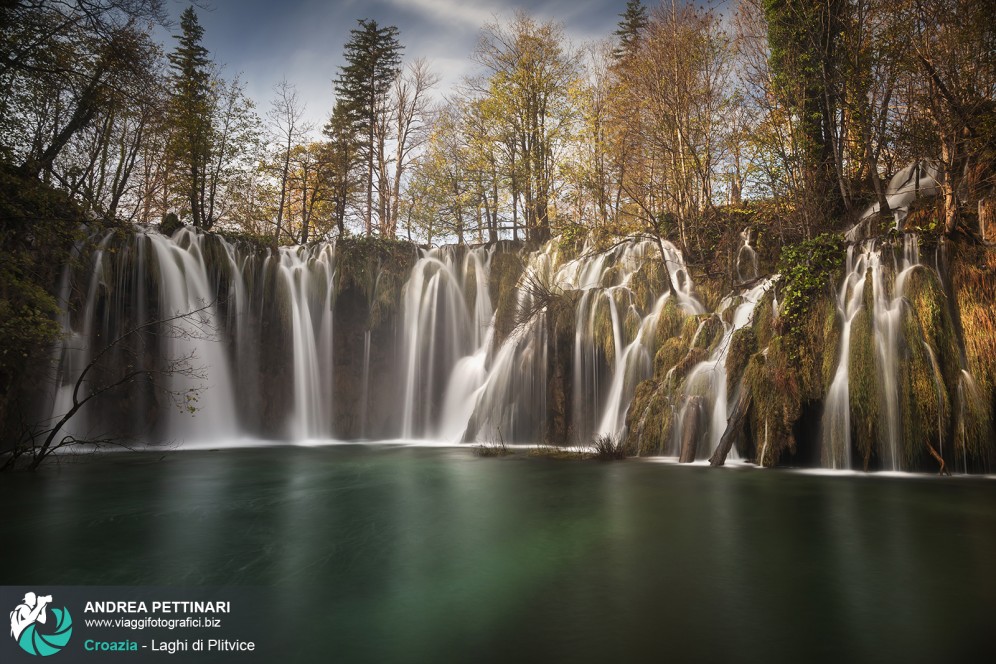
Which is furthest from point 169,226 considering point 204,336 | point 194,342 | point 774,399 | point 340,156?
point 774,399

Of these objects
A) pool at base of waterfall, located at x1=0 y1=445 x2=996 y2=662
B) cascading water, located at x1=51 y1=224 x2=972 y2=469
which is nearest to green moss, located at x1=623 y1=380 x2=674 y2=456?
cascading water, located at x1=51 y1=224 x2=972 y2=469

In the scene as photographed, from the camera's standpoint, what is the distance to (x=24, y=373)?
14.3 meters

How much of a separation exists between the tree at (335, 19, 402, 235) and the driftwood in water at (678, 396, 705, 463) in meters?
25.1

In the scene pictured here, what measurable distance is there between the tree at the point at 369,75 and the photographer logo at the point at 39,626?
→ 30052mm

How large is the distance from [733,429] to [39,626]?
10328 mm


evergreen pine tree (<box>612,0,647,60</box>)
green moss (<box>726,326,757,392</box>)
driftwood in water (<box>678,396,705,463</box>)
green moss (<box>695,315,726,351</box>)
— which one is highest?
evergreen pine tree (<box>612,0,647,60</box>)

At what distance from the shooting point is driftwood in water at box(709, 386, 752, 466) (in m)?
10.6

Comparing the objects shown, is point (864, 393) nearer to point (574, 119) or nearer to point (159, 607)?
point (159, 607)

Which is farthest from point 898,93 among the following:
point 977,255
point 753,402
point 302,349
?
point 302,349

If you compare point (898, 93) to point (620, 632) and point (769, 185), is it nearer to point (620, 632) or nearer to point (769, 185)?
point (769, 185)

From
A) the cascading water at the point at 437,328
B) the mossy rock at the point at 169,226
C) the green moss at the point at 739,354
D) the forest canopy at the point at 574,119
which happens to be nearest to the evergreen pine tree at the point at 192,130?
A: the forest canopy at the point at 574,119

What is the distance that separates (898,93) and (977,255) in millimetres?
4135

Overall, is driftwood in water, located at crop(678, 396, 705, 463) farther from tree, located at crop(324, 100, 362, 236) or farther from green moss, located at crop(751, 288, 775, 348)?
tree, located at crop(324, 100, 362, 236)

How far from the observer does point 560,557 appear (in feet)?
17.8
